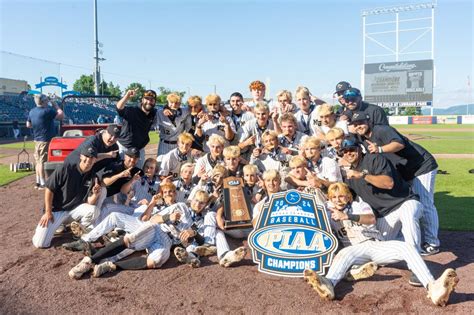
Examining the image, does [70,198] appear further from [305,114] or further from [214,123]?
[305,114]

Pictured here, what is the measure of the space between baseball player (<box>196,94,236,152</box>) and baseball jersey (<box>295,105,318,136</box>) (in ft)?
3.38

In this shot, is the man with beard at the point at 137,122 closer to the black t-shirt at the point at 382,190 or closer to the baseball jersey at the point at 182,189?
the baseball jersey at the point at 182,189

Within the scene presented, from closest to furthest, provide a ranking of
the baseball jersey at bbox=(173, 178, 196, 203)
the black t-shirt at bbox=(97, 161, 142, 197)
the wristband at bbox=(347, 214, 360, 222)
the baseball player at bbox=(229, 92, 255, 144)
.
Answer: the wristband at bbox=(347, 214, 360, 222) → the baseball jersey at bbox=(173, 178, 196, 203) → the black t-shirt at bbox=(97, 161, 142, 197) → the baseball player at bbox=(229, 92, 255, 144)

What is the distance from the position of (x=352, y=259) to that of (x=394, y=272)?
1.98ft

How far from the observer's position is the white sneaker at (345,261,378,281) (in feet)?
12.8

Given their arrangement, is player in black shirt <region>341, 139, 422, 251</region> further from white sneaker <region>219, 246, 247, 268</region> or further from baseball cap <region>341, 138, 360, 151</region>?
white sneaker <region>219, 246, 247, 268</region>

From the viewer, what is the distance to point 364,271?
12.8ft

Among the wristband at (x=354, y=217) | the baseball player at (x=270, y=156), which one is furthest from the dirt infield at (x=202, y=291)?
the baseball player at (x=270, y=156)

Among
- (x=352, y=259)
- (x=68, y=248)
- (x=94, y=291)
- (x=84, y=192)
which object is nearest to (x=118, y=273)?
(x=94, y=291)

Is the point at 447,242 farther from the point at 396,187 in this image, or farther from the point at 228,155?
the point at 228,155

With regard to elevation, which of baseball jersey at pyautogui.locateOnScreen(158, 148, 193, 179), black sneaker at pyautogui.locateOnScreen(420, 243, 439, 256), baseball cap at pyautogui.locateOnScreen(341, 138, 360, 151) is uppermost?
baseball cap at pyautogui.locateOnScreen(341, 138, 360, 151)

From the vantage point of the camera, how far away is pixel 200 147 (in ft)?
21.0

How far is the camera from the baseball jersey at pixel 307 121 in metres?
6.18

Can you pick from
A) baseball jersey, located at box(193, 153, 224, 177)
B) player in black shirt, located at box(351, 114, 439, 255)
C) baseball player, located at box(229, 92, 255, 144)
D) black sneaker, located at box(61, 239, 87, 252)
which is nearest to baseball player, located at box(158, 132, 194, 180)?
baseball jersey, located at box(193, 153, 224, 177)
